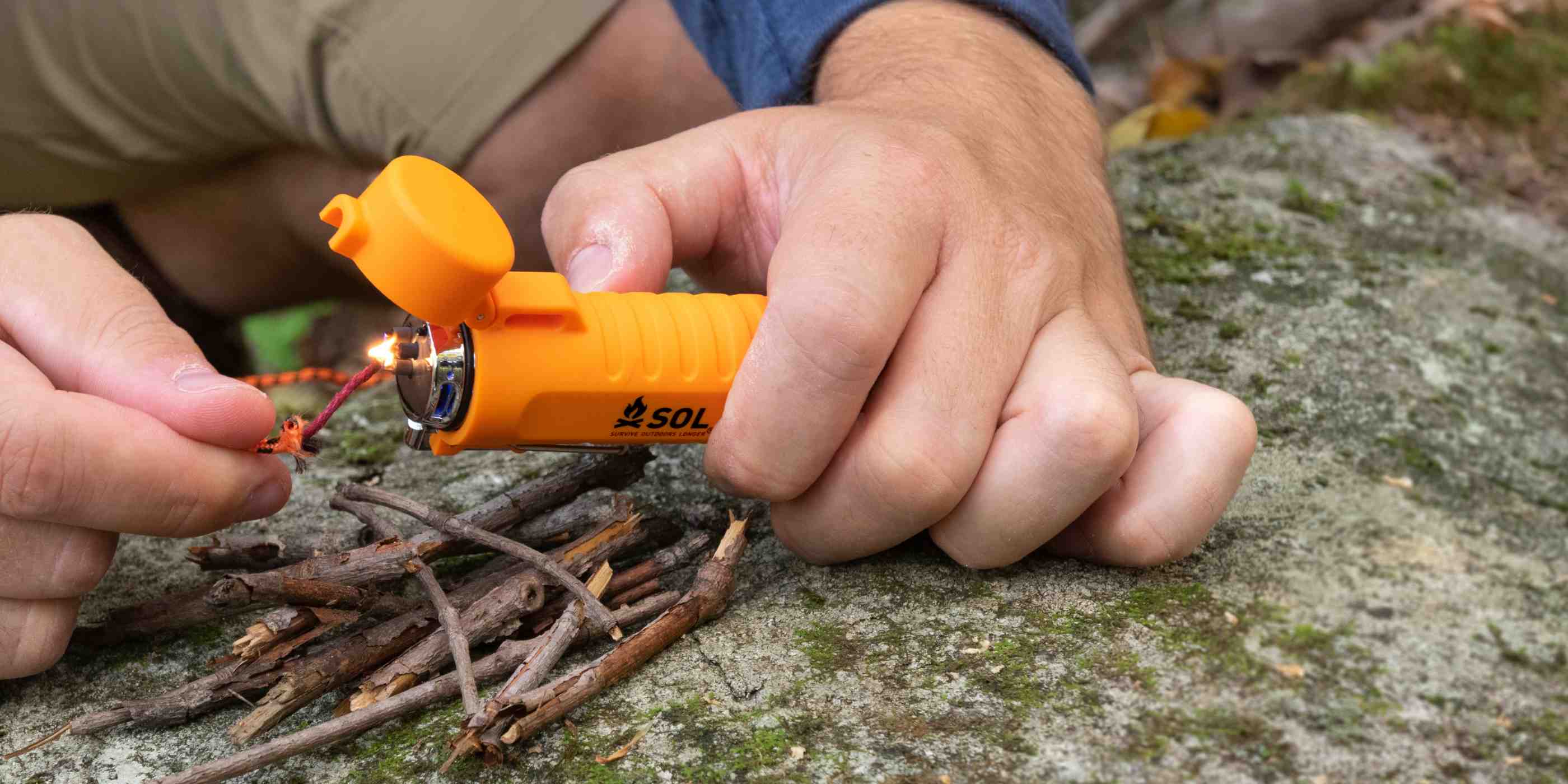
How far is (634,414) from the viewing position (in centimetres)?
136

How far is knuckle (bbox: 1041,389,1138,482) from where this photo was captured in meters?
1.29

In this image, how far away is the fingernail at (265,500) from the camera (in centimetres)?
136

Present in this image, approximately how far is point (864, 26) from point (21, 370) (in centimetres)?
136

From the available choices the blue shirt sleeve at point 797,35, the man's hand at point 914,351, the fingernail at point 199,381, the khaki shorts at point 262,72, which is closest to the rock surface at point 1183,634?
the man's hand at point 914,351

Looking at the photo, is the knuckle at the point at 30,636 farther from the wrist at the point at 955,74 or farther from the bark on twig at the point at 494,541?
the wrist at the point at 955,74

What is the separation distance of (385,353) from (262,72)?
4.44 ft

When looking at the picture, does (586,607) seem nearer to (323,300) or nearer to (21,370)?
(21,370)

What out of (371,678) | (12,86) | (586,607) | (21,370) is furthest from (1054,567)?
(12,86)

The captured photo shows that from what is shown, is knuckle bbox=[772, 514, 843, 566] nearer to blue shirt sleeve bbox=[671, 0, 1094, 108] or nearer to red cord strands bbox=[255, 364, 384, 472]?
red cord strands bbox=[255, 364, 384, 472]

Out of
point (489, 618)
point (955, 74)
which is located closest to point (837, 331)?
point (489, 618)

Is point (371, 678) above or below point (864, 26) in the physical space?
below

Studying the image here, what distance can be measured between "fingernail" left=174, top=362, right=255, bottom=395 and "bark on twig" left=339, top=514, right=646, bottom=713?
34 centimetres

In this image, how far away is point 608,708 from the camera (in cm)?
122

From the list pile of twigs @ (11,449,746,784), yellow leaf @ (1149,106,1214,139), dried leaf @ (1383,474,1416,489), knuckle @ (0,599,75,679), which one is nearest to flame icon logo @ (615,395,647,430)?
pile of twigs @ (11,449,746,784)
